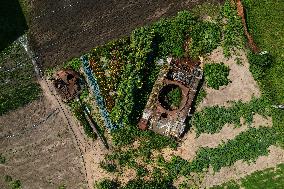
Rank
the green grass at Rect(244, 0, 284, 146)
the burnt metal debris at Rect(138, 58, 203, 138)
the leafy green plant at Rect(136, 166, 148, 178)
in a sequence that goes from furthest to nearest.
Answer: the green grass at Rect(244, 0, 284, 146)
the leafy green plant at Rect(136, 166, 148, 178)
the burnt metal debris at Rect(138, 58, 203, 138)

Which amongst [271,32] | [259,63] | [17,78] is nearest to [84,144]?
[17,78]

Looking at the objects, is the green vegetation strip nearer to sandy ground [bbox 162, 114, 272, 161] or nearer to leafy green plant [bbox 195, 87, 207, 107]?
sandy ground [bbox 162, 114, 272, 161]

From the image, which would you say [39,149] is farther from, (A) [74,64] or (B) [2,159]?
(A) [74,64]

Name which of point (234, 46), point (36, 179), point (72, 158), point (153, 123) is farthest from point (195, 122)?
point (36, 179)

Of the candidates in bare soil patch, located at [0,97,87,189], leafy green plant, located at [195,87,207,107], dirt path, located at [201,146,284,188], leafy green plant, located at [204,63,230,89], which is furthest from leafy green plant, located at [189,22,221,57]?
bare soil patch, located at [0,97,87,189]

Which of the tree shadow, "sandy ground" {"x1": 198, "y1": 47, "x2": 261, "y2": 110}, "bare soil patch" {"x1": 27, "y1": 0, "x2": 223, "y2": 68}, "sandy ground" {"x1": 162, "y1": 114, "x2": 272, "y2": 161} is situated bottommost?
"sandy ground" {"x1": 162, "y1": 114, "x2": 272, "y2": 161}

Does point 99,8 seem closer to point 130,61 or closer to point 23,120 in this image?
Answer: point 130,61
